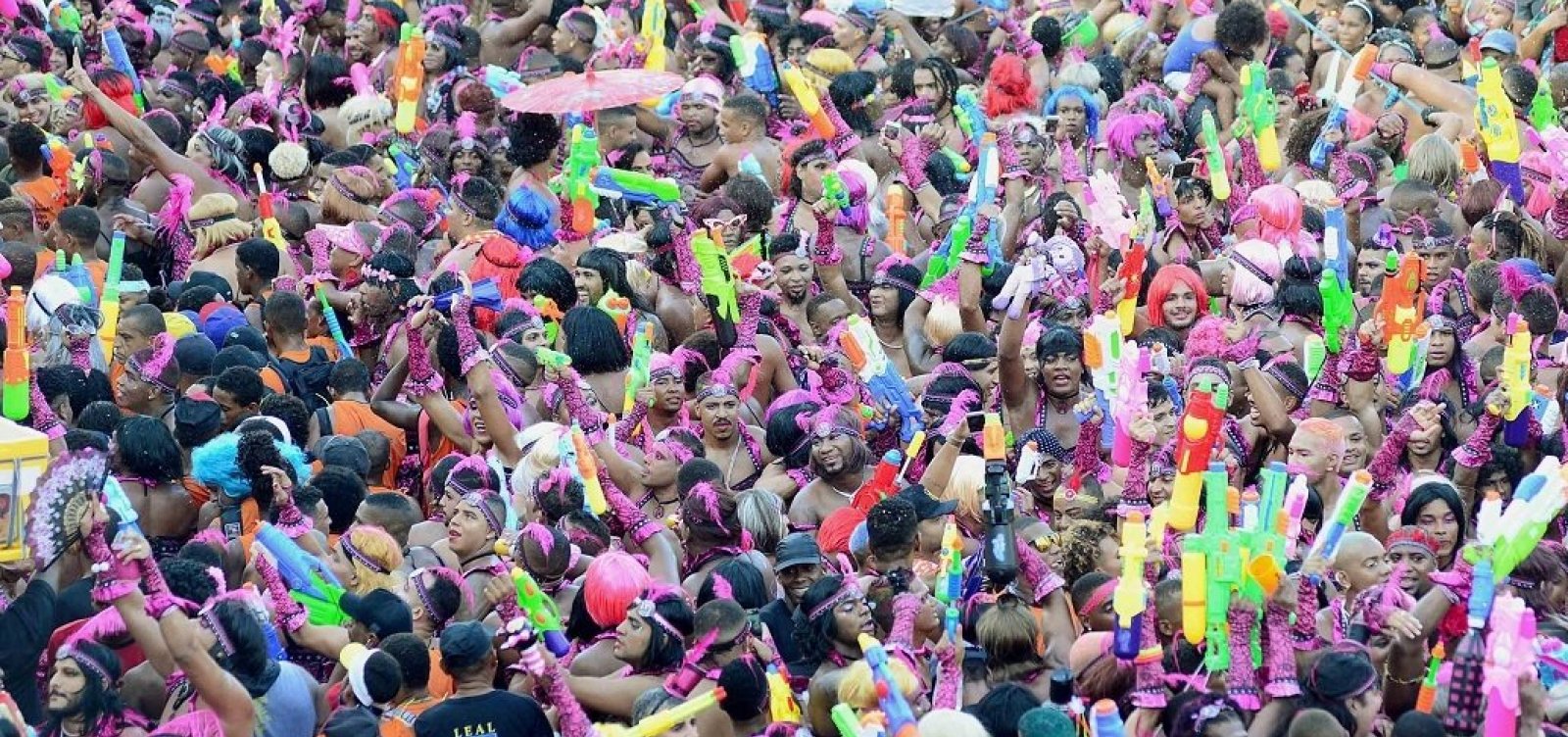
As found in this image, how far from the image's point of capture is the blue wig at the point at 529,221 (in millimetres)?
10945

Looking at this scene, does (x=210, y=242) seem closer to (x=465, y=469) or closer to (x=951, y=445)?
(x=465, y=469)

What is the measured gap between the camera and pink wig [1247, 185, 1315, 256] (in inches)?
410

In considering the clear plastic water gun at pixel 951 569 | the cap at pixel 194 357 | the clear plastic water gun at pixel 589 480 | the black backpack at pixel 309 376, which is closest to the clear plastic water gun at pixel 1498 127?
the clear plastic water gun at pixel 951 569

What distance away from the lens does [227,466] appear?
27.4ft

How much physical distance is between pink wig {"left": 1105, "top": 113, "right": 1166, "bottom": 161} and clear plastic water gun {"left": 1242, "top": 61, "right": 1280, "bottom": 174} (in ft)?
1.33

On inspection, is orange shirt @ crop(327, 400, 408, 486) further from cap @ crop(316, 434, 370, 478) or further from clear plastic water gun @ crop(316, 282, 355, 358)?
clear plastic water gun @ crop(316, 282, 355, 358)

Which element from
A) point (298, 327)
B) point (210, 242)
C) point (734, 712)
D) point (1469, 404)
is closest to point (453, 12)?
point (210, 242)

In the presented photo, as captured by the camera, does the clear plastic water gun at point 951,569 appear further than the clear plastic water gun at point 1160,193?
No

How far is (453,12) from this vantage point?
13.6 m

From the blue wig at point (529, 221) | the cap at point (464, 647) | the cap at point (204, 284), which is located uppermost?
the cap at point (464, 647)

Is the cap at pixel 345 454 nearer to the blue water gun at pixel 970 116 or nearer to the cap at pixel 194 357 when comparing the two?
the cap at pixel 194 357

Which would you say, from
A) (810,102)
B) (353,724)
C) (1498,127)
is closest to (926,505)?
(353,724)

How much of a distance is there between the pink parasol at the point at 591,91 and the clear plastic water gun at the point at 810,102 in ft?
1.55

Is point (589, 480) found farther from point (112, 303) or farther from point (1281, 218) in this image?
point (1281, 218)
